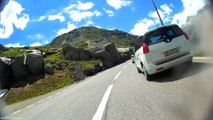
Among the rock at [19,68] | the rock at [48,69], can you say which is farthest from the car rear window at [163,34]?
the rock at [48,69]

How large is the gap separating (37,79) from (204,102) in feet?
129

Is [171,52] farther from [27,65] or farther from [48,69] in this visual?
[27,65]

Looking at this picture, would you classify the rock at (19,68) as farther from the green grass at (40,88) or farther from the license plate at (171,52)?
the license plate at (171,52)

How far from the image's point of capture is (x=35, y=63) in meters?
48.2

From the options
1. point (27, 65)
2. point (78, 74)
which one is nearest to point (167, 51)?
point (78, 74)

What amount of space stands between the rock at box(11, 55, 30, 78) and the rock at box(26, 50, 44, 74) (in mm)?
715

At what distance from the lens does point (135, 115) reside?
730cm

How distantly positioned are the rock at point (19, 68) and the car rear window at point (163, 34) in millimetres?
35840

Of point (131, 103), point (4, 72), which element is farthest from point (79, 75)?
point (131, 103)

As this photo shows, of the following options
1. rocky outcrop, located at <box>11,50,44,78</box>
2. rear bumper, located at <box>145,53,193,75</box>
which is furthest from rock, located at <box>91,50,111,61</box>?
rear bumper, located at <box>145,53,193,75</box>

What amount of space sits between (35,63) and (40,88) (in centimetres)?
982

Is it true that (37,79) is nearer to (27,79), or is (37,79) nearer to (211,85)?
(27,79)

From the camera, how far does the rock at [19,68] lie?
151 ft

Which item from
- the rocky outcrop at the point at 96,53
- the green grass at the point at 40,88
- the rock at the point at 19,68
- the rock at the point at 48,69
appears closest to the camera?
the green grass at the point at 40,88
